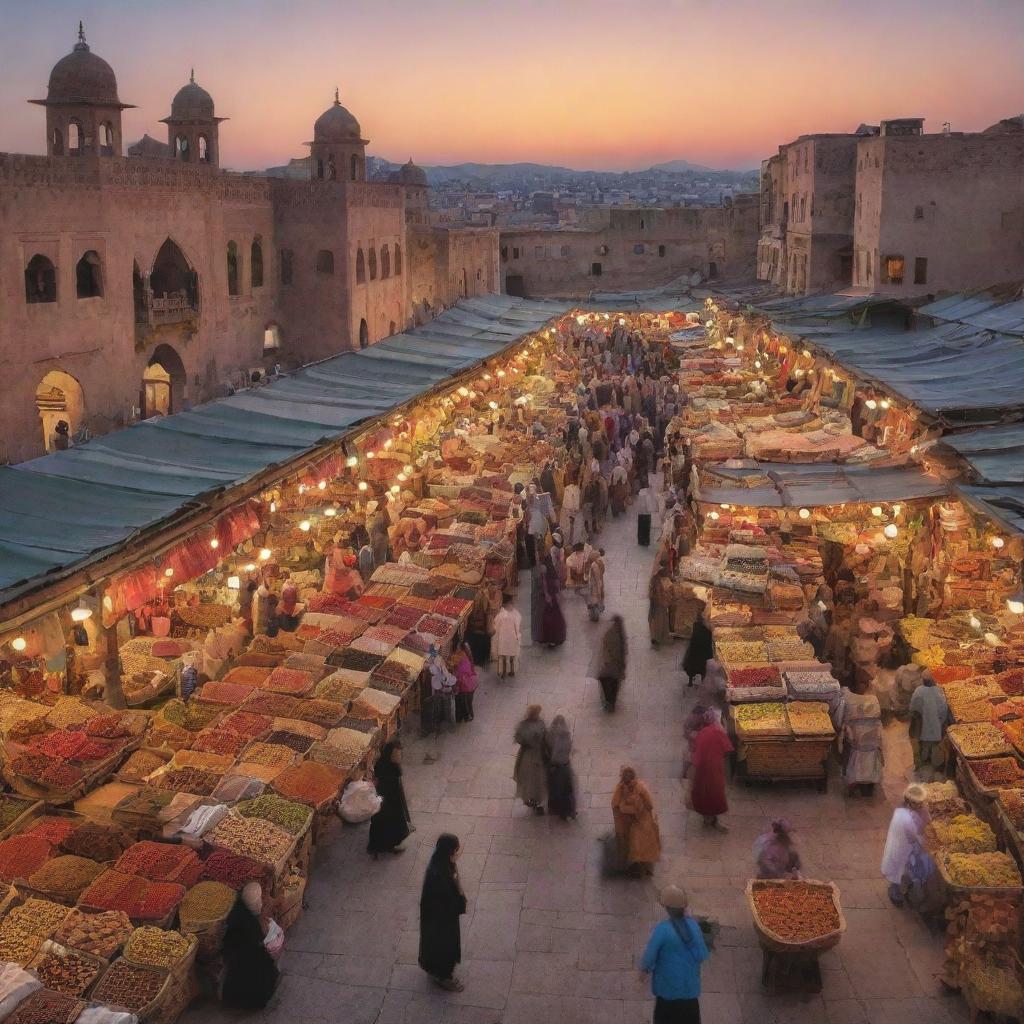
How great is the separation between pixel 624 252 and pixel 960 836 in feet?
174

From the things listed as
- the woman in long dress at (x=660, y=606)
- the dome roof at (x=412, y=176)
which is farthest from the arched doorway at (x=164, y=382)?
the dome roof at (x=412, y=176)

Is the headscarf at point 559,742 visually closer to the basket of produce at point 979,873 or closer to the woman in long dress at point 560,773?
the woman in long dress at point 560,773

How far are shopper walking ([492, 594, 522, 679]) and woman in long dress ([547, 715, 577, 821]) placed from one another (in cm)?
293

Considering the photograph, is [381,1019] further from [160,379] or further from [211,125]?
[211,125]

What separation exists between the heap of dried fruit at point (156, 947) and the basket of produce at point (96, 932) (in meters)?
0.08

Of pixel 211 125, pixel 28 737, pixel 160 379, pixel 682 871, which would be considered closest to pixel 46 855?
pixel 28 737

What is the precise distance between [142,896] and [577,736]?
4.61 meters

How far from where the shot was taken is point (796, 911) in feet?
24.3

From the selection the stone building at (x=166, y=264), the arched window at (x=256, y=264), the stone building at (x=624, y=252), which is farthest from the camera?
the stone building at (x=624, y=252)

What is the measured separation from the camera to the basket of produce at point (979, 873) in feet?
24.3

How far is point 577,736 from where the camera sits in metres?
10.9

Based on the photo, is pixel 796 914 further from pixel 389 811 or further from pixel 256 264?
pixel 256 264

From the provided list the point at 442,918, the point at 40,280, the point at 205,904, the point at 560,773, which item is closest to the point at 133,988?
the point at 205,904

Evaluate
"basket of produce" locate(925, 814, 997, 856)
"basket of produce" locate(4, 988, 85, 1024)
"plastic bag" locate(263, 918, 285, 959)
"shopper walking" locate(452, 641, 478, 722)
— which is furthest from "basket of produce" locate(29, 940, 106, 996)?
"basket of produce" locate(925, 814, 997, 856)
